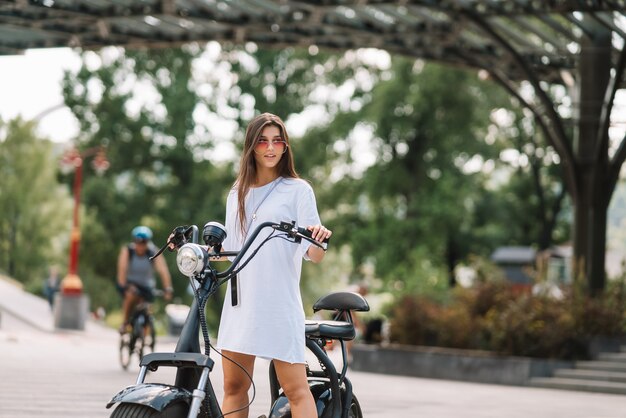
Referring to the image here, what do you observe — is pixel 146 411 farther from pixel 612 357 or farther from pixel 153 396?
pixel 612 357

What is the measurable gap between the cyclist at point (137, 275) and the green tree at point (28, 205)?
5021cm


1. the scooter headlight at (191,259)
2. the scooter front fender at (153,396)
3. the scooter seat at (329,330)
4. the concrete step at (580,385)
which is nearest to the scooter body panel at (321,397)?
the scooter seat at (329,330)

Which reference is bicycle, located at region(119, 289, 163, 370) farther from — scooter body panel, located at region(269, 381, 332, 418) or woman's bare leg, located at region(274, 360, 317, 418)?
woman's bare leg, located at region(274, 360, 317, 418)

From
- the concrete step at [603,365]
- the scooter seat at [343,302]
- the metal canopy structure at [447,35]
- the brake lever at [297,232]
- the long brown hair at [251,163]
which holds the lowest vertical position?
the concrete step at [603,365]

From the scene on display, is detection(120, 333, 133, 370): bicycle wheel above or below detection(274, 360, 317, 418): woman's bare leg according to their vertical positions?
below

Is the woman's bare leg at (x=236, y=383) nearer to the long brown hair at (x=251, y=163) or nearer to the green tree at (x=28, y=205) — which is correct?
the long brown hair at (x=251, y=163)

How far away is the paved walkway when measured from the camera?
34.5 ft

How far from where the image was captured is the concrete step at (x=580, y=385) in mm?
16577

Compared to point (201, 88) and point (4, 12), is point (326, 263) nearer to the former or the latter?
point (201, 88)

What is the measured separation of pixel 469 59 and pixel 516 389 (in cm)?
934

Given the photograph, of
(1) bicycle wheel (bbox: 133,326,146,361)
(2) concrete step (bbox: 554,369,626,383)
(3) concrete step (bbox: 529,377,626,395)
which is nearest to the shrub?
(2) concrete step (bbox: 554,369,626,383)

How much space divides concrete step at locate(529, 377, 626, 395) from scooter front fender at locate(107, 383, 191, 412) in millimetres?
12300

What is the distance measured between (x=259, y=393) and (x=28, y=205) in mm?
54846

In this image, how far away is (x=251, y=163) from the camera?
18.7 feet
